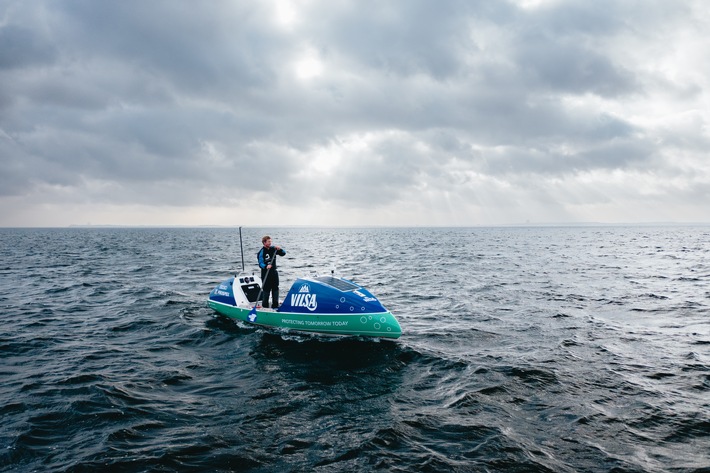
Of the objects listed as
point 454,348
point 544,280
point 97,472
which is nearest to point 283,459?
point 97,472

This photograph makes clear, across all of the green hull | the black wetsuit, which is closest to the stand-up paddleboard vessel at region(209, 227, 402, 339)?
the green hull

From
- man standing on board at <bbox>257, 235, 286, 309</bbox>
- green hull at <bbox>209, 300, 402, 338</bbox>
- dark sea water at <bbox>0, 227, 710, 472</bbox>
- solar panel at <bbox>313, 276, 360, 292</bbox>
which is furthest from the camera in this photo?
man standing on board at <bbox>257, 235, 286, 309</bbox>

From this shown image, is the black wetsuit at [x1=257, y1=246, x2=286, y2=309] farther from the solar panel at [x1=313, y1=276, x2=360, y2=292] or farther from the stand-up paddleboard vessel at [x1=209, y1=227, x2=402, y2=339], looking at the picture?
the solar panel at [x1=313, y1=276, x2=360, y2=292]

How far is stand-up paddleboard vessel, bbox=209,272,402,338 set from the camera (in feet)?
40.2

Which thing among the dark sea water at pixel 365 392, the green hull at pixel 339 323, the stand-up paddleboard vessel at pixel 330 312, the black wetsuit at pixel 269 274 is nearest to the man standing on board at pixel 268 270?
the black wetsuit at pixel 269 274

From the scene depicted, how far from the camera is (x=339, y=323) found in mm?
12531

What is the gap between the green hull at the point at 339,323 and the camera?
1219cm

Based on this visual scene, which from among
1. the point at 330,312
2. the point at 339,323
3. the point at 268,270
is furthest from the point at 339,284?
the point at 268,270

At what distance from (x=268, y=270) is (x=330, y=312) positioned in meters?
3.29

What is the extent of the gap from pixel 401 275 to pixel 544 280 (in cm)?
987

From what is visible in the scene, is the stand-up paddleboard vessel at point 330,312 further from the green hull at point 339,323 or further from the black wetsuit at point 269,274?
the black wetsuit at point 269,274

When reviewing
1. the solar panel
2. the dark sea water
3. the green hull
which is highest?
the solar panel

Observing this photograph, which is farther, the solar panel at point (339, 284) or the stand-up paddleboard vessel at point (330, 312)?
the solar panel at point (339, 284)

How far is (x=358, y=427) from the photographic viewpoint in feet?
24.5
